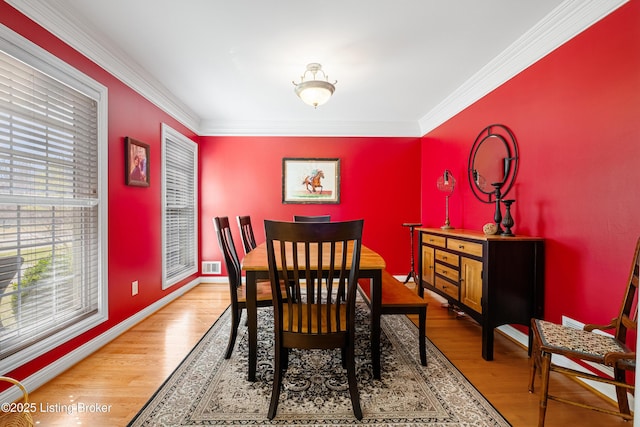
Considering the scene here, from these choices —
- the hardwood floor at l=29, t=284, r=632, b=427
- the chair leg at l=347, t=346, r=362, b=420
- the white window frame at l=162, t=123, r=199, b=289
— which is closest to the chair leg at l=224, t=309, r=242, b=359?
the hardwood floor at l=29, t=284, r=632, b=427

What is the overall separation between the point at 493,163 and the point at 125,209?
360 centimetres

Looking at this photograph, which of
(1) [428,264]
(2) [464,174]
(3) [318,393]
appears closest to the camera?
(3) [318,393]

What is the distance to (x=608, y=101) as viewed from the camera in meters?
1.71

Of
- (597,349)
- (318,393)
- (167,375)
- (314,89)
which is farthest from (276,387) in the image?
(314,89)

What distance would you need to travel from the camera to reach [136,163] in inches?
110

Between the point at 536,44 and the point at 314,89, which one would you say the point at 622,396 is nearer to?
the point at 536,44

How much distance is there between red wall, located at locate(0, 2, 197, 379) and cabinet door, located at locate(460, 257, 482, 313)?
122 inches

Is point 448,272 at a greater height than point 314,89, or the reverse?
point 314,89

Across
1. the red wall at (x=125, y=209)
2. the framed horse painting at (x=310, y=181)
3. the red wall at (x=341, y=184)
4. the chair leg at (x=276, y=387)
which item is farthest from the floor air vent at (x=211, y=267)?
the chair leg at (x=276, y=387)

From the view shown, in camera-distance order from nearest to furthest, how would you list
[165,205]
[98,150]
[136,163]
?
[98,150], [136,163], [165,205]

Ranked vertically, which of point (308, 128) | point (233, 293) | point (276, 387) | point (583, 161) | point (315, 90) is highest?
point (308, 128)

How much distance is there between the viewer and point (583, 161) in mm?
1869

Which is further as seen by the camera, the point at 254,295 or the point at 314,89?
the point at 314,89

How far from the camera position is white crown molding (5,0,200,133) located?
1.80m
